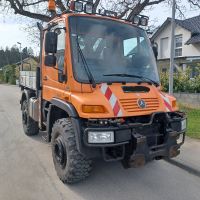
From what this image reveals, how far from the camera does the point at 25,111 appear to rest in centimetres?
824

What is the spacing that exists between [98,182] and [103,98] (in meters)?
1.44

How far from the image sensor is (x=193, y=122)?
980 centimetres

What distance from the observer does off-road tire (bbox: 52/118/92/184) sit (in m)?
4.67

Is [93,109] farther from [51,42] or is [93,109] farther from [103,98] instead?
[51,42]

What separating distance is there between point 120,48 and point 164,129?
153 cm

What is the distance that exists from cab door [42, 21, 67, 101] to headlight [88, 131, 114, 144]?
1.18 meters

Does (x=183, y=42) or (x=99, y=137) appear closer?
(x=99, y=137)

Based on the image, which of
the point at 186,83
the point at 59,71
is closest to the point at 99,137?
the point at 59,71

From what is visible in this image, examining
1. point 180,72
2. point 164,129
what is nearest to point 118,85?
point 164,129

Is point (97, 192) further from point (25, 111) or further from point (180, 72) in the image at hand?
point (180, 72)

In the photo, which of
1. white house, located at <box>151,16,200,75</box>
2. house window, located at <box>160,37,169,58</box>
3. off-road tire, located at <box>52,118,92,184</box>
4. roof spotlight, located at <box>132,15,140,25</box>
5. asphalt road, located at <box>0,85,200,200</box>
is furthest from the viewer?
house window, located at <box>160,37,169,58</box>

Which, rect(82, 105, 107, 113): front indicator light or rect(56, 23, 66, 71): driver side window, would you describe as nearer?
rect(82, 105, 107, 113): front indicator light

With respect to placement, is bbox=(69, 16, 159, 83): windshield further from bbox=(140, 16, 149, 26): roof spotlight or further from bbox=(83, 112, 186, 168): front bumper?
bbox=(83, 112, 186, 168): front bumper

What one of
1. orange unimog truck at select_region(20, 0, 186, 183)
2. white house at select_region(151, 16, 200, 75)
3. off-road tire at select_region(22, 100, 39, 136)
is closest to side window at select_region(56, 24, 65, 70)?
orange unimog truck at select_region(20, 0, 186, 183)
